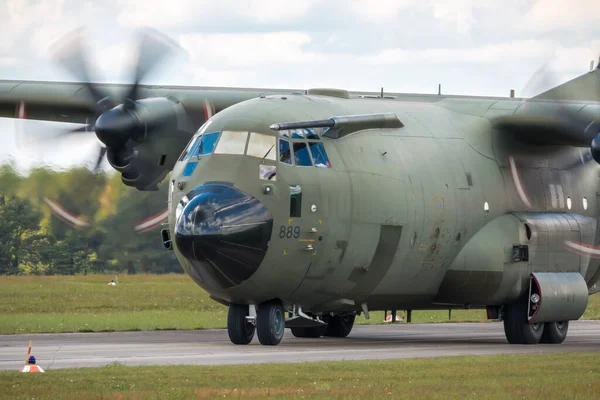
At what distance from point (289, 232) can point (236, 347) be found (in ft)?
8.49

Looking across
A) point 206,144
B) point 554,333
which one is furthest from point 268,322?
point 554,333

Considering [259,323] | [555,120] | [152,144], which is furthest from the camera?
[152,144]

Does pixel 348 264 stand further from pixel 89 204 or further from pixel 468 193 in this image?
pixel 89 204

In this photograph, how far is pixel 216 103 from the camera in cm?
2778

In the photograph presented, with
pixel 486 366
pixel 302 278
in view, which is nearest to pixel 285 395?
pixel 486 366

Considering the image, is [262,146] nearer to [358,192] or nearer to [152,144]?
[358,192]

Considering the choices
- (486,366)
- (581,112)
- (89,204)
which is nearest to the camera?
(486,366)

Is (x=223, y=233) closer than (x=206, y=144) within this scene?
Yes

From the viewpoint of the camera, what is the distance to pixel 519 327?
85.4 ft

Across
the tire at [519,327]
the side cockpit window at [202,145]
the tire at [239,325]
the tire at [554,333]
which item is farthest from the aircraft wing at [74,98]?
the tire at [554,333]

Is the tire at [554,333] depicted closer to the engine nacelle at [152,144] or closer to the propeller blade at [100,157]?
the engine nacelle at [152,144]

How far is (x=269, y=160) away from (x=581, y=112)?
7.86 m

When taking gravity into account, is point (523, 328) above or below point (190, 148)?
below

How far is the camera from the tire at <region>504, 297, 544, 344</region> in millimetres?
25953
